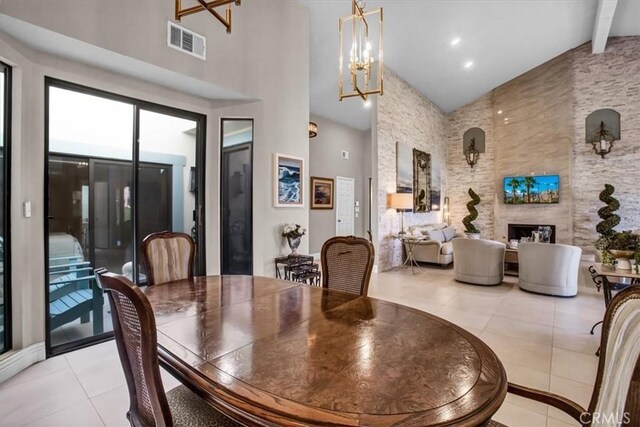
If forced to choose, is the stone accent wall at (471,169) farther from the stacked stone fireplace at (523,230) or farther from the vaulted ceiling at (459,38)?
the vaulted ceiling at (459,38)

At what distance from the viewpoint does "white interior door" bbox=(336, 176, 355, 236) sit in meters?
8.20

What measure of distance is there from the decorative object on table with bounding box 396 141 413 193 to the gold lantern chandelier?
59.8 inches

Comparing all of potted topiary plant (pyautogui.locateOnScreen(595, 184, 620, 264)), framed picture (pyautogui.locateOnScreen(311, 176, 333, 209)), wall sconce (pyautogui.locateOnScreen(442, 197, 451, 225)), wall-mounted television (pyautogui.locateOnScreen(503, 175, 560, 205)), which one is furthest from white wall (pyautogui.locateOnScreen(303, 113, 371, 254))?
potted topiary plant (pyautogui.locateOnScreen(595, 184, 620, 264))

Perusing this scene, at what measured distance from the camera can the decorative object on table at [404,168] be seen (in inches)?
269

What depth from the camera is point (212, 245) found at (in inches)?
150

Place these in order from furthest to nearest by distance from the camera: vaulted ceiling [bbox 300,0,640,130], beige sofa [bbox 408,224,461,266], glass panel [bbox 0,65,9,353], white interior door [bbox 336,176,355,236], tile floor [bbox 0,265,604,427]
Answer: white interior door [bbox 336,176,355,236] < beige sofa [bbox 408,224,461,266] < vaulted ceiling [bbox 300,0,640,130] < glass panel [bbox 0,65,9,353] < tile floor [bbox 0,265,604,427]

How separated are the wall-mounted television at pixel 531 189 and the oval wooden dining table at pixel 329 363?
8.03 meters

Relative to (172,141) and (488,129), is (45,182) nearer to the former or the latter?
(172,141)

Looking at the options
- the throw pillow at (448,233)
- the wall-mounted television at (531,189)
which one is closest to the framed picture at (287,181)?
the throw pillow at (448,233)

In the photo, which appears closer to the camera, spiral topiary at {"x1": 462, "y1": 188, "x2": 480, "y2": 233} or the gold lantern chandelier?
the gold lantern chandelier

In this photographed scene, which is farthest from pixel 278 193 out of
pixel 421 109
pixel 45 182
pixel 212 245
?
pixel 421 109

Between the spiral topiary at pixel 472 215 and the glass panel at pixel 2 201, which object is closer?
the glass panel at pixel 2 201

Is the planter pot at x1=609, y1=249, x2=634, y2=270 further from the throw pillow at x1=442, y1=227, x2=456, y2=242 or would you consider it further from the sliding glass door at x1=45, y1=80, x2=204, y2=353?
the throw pillow at x1=442, y1=227, x2=456, y2=242

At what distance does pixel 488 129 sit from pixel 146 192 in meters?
8.89
